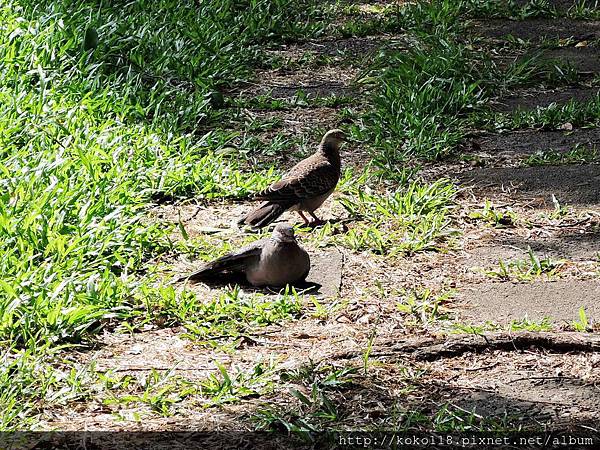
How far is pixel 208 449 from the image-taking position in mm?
3920

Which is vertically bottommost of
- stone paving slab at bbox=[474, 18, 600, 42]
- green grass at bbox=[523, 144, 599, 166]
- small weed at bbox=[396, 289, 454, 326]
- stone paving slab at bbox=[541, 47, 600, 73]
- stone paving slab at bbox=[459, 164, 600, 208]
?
small weed at bbox=[396, 289, 454, 326]

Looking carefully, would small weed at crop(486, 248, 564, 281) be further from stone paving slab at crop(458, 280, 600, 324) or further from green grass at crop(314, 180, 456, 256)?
green grass at crop(314, 180, 456, 256)

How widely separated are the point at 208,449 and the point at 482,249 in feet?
8.88

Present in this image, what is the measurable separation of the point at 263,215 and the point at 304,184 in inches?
12.9

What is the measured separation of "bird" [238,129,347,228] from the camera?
20.9ft

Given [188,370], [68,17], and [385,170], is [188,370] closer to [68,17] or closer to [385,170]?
[385,170]

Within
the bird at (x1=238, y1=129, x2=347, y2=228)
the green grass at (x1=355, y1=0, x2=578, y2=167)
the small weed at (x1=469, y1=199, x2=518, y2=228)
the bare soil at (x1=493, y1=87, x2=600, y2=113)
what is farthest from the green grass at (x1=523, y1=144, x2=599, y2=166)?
the bird at (x1=238, y1=129, x2=347, y2=228)

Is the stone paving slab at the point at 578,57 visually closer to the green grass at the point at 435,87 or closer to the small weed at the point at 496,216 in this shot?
the green grass at the point at 435,87

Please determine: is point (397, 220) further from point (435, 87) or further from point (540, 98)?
point (540, 98)

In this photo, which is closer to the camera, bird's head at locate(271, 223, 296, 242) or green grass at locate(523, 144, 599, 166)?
bird's head at locate(271, 223, 296, 242)

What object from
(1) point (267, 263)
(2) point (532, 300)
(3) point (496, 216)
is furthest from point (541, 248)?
(1) point (267, 263)

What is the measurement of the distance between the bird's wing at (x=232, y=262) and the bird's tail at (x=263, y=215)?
2.27ft

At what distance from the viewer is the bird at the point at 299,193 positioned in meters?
6.38

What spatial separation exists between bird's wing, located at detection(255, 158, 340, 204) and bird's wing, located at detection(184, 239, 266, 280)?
2.63 feet
